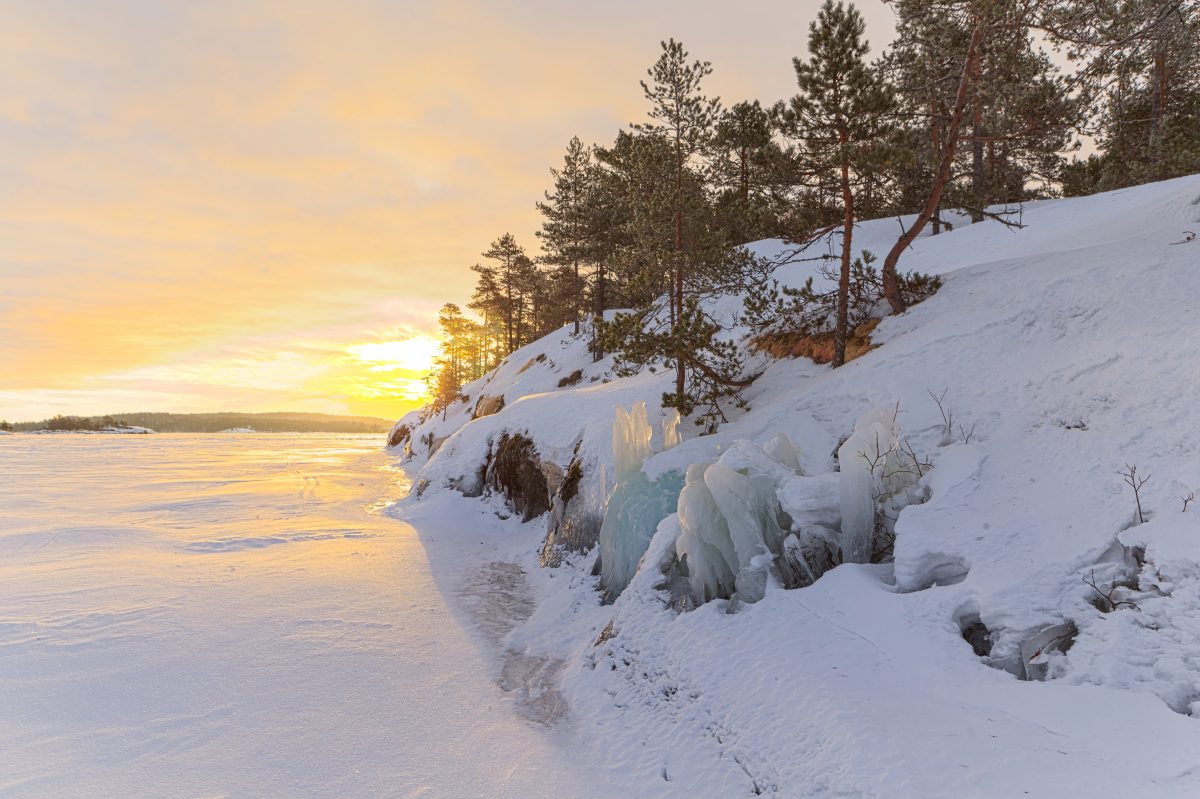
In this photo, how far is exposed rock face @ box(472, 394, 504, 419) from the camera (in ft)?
98.1

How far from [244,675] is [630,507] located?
5.65m

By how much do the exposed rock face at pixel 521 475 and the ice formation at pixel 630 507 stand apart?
13.5 ft

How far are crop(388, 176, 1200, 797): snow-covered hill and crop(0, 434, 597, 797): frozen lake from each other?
1.27 meters

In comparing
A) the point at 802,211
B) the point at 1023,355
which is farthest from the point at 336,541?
the point at 1023,355

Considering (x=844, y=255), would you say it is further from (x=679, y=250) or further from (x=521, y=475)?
(x=521, y=475)

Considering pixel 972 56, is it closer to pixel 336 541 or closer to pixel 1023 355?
pixel 1023 355

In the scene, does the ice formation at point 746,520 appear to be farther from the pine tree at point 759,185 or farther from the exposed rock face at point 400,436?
the exposed rock face at point 400,436

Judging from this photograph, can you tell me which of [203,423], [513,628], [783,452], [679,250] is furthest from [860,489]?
[203,423]

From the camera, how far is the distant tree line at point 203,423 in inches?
2965

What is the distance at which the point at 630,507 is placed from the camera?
336 inches

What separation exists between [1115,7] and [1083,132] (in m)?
2.19

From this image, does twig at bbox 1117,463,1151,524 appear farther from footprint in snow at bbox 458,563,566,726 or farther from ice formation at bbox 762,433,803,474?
footprint in snow at bbox 458,563,566,726

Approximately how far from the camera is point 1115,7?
24.9ft

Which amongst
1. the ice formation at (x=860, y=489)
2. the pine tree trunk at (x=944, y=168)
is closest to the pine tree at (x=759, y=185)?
the pine tree trunk at (x=944, y=168)
